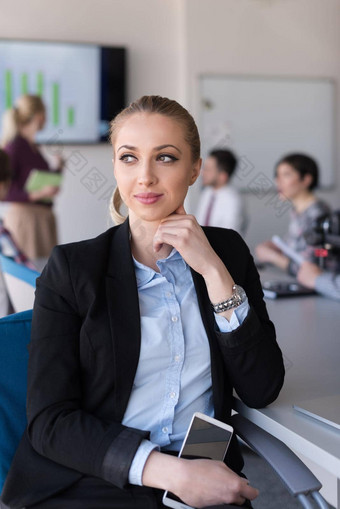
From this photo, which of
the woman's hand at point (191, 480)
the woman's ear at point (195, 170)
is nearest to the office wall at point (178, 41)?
the woman's ear at point (195, 170)

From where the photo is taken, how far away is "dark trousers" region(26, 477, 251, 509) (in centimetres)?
111


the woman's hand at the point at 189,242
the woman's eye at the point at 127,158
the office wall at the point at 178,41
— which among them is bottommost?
the woman's hand at the point at 189,242

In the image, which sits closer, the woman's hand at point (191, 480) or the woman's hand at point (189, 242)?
the woman's hand at point (191, 480)

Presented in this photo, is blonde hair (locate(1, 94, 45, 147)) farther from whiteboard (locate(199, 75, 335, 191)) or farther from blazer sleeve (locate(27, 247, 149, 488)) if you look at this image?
blazer sleeve (locate(27, 247, 149, 488))

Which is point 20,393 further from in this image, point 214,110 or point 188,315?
point 214,110

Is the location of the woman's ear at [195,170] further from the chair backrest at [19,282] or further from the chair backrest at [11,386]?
the chair backrest at [19,282]

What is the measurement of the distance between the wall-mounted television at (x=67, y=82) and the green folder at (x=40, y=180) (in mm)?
742

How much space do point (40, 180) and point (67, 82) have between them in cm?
130

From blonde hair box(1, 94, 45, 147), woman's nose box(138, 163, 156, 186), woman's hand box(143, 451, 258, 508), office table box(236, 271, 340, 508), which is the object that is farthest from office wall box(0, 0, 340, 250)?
woman's hand box(143, 451, 258, 508)

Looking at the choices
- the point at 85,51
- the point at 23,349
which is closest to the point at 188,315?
the point at 23,349

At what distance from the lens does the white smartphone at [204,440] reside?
1.14 m

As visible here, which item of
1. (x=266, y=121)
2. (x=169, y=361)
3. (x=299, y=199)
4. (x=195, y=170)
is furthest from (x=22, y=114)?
(x=169, y=361)

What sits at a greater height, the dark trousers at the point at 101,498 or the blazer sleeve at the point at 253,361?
the blazer sleeve at the point at 253,361

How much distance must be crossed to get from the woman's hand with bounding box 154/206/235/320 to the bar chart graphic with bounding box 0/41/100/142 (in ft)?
14.1
